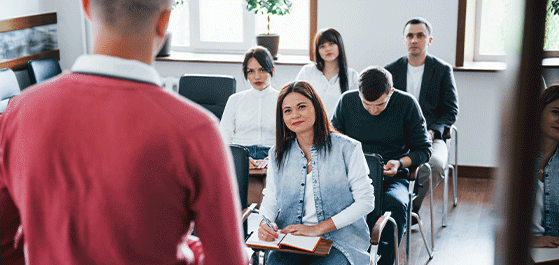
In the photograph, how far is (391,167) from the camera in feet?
9.54

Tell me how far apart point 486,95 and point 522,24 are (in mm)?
4554

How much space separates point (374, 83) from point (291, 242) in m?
1.23

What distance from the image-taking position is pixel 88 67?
71 cm

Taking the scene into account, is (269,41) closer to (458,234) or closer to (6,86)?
A: (6,86)

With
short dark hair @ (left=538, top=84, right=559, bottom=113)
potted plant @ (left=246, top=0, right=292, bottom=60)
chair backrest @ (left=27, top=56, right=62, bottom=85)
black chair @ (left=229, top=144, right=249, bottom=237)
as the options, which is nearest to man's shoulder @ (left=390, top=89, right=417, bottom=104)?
black chair @ (left=229, top=144, right=249, bottom=237)

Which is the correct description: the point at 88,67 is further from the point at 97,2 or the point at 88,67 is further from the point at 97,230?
the point at 97,230

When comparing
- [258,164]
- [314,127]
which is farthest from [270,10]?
[314,127]

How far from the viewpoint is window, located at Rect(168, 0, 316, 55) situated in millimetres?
5477

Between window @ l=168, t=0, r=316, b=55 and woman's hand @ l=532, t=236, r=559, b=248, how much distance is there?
5075mm

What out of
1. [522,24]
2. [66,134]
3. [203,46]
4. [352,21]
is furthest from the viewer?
[203,46]

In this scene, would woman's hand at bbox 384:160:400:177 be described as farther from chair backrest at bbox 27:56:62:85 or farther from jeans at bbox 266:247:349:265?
chair backrest at bbox 27:56:62:85

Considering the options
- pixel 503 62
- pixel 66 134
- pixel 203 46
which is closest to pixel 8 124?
pixel 66 134

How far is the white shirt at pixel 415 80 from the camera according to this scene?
13.1ft

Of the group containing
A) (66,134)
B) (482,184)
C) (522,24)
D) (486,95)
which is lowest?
(482,184)
